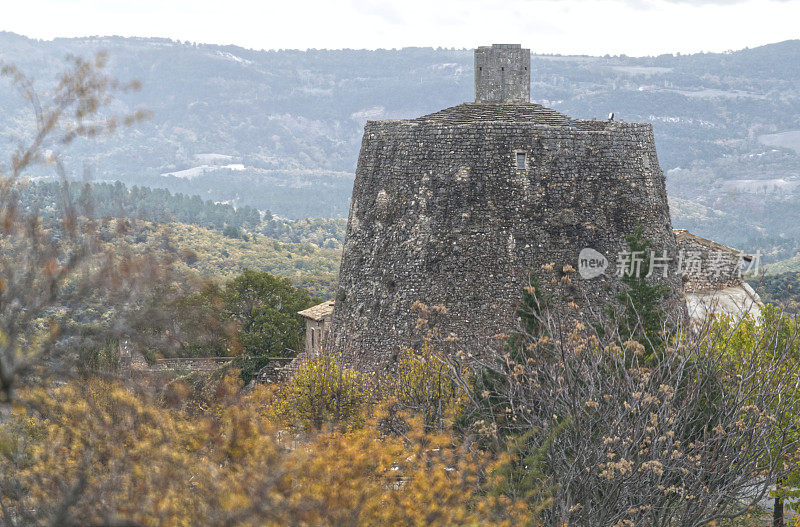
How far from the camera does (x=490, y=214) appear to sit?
24.8 meters

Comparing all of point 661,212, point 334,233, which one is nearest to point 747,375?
point 661,212

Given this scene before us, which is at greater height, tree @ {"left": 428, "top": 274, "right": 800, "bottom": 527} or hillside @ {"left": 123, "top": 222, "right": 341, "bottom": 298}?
tree @ {"left": 428, "top": 274, "right": 800, "bottom": 527}

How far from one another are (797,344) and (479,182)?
380 inches

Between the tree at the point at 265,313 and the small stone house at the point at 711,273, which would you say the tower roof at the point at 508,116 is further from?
the tree at the point at 265,313

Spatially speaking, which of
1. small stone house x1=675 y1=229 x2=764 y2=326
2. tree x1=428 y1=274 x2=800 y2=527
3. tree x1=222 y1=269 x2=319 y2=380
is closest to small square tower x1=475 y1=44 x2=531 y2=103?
small stone house x1=675 y1=229 x2=764 y2=326

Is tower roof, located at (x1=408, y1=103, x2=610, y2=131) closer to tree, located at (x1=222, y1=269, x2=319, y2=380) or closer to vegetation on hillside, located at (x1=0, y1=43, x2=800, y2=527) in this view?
vegetation on hillside, located at (x1=0, y1=43, x2=800, y2=527)

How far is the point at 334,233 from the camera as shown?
608ft

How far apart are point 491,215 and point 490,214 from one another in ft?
0.14

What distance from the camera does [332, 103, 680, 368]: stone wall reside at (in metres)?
24.5

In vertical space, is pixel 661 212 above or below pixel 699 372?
above

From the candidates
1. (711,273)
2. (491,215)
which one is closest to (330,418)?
(491,215)

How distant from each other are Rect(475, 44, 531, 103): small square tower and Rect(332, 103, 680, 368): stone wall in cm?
295

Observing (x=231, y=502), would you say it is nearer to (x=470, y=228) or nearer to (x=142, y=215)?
(x=142, y=215)

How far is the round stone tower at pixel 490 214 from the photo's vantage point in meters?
24.5
